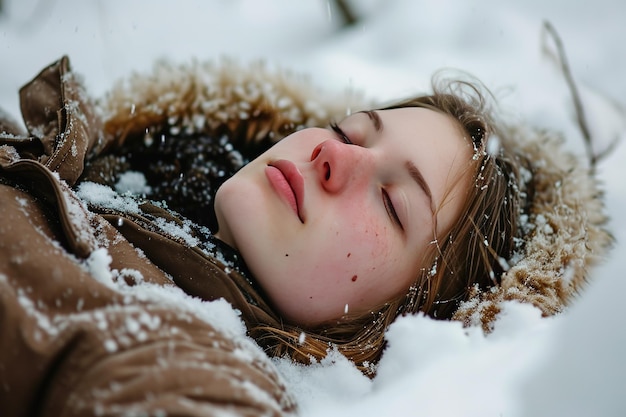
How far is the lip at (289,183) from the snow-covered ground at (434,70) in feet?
1.11

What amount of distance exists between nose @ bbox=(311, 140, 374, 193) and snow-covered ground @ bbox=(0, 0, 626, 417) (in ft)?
1.08

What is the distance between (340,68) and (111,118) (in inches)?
41.8

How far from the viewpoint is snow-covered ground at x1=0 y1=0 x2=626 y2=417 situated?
104 centimetres

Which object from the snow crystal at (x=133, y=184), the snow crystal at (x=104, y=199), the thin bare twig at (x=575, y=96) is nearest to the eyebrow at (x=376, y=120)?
the snow crystal at (x=104, y=199)

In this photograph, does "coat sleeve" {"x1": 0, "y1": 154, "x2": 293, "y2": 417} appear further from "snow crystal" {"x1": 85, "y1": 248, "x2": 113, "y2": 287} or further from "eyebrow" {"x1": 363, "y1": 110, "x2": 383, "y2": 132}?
"eyebrow" {"x1": 363, "y1": 110, "x2": 383, "y2": 132}

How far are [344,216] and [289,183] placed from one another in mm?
156

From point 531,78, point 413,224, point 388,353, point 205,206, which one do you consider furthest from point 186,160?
point 531,78

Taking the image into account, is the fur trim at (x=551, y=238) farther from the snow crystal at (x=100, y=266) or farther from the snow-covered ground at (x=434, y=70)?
the snow crystal at (x=100, y=266)

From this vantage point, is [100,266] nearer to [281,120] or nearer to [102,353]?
[102,353]

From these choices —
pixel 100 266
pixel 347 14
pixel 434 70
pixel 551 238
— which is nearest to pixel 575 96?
pixel 434 70

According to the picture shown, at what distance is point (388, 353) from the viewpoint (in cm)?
115

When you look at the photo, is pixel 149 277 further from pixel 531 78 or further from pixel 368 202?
pixel 531 78

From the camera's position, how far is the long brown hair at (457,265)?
130 cm

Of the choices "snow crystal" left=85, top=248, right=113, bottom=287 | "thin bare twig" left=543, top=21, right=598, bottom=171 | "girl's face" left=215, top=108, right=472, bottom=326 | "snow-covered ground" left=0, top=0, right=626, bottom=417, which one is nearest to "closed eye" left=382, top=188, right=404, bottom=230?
"girl's face" left=215, top=108, right=472, bottom=326
